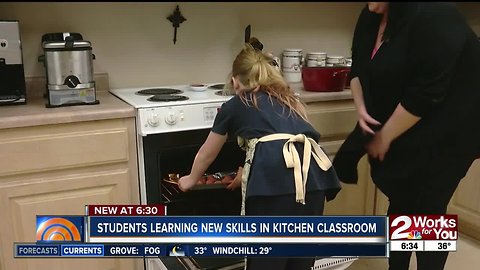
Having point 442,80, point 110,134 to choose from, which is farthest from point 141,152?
point 442,80

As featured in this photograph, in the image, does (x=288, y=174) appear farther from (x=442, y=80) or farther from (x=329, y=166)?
(x=442, y=80)

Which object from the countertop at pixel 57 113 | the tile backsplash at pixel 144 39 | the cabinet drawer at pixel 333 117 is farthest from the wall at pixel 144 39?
the cabinet drawer at pixel 333 117

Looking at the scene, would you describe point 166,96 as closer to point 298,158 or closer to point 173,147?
point 173,147

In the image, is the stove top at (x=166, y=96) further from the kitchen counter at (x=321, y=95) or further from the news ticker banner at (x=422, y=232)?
the news ticker banner at (x=422, y=232)

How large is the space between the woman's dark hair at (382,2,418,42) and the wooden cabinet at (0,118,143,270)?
850 millimetres

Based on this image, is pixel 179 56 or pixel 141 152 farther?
pixel 179 56

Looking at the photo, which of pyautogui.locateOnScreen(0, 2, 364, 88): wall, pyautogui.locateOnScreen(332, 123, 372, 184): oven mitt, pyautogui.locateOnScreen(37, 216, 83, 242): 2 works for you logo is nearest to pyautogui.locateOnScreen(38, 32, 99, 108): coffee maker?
pyautogui.locateOnScreen(0, 2, 364, 88): wall

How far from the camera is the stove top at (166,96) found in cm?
117

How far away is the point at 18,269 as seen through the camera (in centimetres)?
115

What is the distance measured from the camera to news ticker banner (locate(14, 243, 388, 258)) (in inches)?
23.9

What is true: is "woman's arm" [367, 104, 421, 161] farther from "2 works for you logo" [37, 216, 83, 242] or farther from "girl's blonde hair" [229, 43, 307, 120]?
"2 works for you logo" [37, 216, 83, 242]

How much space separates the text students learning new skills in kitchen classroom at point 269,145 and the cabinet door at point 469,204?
22cm

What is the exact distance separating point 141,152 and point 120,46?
18.4 inches

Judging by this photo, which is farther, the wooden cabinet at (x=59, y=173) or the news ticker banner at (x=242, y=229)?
the wooden cabinet at (x=59, y=173)
